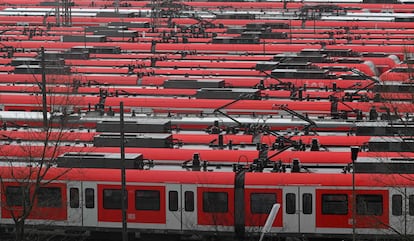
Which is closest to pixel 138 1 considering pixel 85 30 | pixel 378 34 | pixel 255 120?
pixel 85 30

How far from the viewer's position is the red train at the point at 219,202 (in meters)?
27.3

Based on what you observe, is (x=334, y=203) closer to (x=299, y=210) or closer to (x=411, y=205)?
(x=299, y=210)

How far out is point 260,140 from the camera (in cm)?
3369

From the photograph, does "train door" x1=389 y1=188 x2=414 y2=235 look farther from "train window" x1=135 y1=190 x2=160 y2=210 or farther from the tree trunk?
the tree trunk

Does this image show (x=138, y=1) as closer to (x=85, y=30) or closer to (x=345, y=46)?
(x=85, y=30)

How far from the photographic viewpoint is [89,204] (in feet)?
94.5

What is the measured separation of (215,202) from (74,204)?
13.5ft

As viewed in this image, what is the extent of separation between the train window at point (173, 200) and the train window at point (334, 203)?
410 cm

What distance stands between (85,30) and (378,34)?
74.7 ft

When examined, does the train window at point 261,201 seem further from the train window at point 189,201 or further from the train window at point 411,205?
the train window at point 411,205

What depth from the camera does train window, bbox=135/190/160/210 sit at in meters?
28.5

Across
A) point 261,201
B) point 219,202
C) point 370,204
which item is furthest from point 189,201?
point 370,204

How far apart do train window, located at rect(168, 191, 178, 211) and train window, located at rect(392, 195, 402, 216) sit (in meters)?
5.98

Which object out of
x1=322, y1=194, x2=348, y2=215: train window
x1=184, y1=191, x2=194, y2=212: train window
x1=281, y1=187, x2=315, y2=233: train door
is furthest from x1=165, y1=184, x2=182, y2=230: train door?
x1=322, y1=194, x2=348, y2=215: train window
